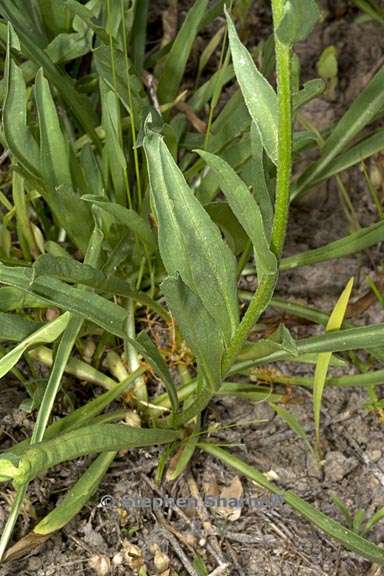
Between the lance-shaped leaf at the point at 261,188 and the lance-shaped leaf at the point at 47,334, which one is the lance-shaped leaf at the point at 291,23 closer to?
the lance-shaped leaf at the point at 261,188

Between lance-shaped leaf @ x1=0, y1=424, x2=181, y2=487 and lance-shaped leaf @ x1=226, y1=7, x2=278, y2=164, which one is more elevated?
lance-shaped leaf @ x1=226, y1=7, x2=278, y2=164

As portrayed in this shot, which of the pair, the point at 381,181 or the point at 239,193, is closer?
the point at 239,193

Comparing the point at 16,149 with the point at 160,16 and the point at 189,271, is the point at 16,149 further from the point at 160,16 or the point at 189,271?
the point at 160,16

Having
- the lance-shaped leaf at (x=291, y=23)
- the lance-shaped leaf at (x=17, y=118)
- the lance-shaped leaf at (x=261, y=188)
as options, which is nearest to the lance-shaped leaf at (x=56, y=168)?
the lance-shaped leaf at (x=17, y=118)

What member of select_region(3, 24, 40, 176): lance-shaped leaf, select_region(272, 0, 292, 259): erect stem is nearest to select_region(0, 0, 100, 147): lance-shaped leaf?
select_region(3, 24, 40, 176): lance-shaped leaf

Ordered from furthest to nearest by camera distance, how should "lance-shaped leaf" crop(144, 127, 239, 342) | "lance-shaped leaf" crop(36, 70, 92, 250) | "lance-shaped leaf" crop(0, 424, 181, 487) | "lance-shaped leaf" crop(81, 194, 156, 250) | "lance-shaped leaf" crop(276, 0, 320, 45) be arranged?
1. "lance-shaped leaf" crop(36, 70, 92, 250)
2. "lance-shaped leaf" crop(81, 194, 156, 250)
3. "lance-shaped leaf" crop(144, 127, 239, 342)
4. "lance-shaped leaf" crop(0, 424, 181, 487)
5. "lance-shaped leaf" crop(276, 0, 320, 45)

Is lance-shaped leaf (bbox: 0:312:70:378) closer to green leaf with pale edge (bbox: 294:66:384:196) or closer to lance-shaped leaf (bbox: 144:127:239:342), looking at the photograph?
lance-shaped leaf (bbox: 144:127:239:342)

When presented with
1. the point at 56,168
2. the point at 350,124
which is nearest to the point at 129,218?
the point at 56,168

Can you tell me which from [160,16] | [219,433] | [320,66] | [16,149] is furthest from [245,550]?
[160,16]
